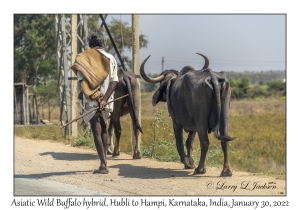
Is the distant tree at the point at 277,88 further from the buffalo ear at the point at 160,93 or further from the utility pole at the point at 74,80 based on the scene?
the buffalo ear at the point at 160,93

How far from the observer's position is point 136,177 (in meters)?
9.84

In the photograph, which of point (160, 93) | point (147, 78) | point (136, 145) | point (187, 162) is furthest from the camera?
point (136, 145)

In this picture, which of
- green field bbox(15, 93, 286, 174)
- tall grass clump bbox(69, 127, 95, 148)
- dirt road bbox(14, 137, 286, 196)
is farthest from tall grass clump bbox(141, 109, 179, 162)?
tall grass clump bbox(69, 127, 95, 148)

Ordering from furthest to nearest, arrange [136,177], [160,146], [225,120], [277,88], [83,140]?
[277,88] → [83,140] → [160,146] → [136,177] → [225,120]

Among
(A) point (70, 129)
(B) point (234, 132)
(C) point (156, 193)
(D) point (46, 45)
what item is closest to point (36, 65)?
(D) point (46, 45)

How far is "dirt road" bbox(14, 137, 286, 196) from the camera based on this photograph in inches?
339

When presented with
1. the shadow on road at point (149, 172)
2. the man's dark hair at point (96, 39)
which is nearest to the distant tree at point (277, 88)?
the shadow on road at point (149, 172)

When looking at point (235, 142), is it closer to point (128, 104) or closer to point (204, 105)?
point (128, 104)

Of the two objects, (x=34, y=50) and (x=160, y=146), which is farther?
(x=34, y=50)

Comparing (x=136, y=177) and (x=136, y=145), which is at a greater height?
(x=136, y=145)

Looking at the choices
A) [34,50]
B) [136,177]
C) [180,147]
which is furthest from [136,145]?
[34,50]

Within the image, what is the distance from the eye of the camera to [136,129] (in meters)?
12.2
